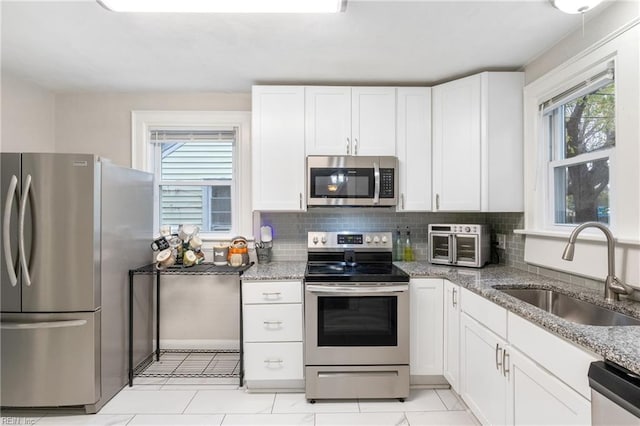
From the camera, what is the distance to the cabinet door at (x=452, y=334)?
2197 mm

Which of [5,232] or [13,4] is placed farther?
[5,232]

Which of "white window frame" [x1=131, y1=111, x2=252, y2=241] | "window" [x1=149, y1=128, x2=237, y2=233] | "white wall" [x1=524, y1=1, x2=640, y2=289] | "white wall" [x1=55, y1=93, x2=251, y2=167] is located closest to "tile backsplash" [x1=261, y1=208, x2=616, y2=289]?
"white window frame" [x1=131, y1=111, x2=252, y2=241]

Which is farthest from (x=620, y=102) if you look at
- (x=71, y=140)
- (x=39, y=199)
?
(x=71, y=140)

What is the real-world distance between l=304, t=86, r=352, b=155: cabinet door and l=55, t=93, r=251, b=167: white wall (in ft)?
3.07

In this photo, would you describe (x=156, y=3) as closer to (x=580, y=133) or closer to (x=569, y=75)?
(x=569, y=75)

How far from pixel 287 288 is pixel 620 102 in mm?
2148

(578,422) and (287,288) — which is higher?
(287,288)

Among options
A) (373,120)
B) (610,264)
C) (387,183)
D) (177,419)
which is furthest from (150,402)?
(610,264)

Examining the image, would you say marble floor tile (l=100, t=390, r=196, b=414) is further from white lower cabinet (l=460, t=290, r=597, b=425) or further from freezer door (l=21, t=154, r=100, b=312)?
white lower cabinet (l=460, t=290, r=597, b=425)

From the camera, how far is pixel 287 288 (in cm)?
239

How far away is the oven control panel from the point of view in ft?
9.30

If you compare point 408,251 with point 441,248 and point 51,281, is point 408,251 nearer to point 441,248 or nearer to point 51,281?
point 441,248

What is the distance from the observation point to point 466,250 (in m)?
2.62

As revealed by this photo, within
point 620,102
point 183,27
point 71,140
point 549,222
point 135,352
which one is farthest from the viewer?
point 71,140
